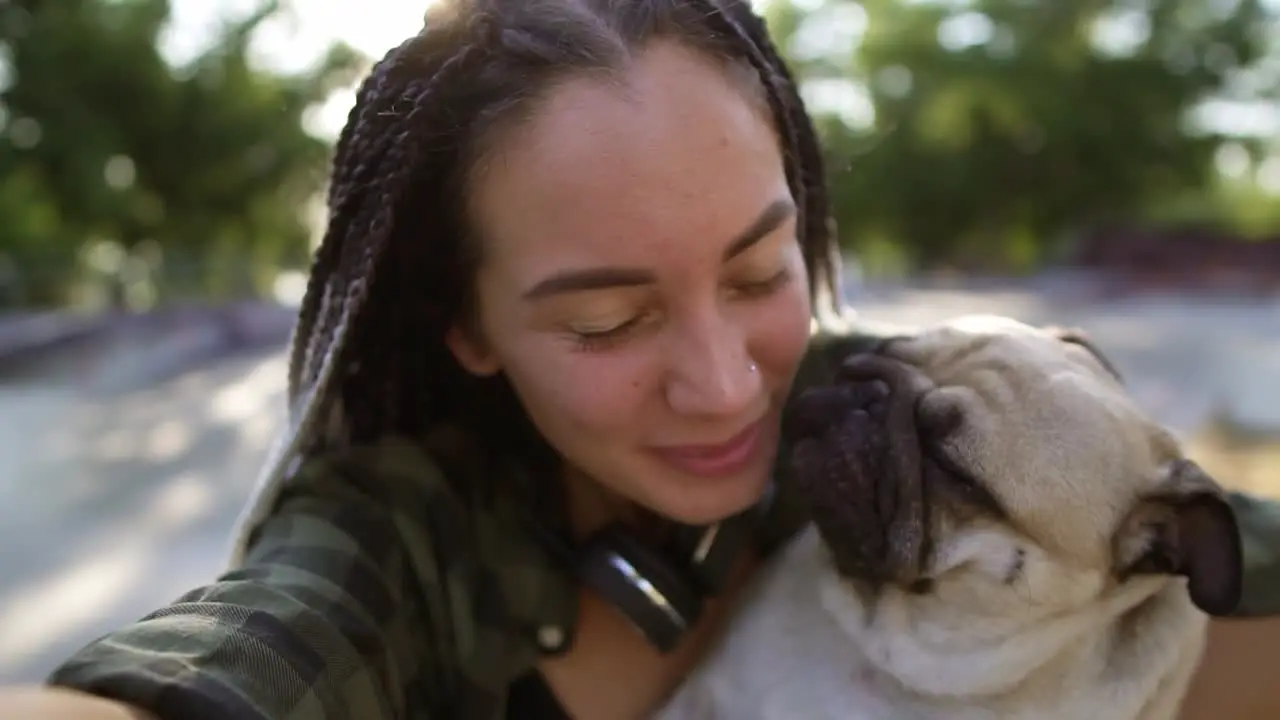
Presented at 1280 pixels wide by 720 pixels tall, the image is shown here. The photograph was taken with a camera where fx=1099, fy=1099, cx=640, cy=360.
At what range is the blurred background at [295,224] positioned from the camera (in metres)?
3.79

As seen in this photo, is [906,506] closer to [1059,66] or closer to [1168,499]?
[1168,499]

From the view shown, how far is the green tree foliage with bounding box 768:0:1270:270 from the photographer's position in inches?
624

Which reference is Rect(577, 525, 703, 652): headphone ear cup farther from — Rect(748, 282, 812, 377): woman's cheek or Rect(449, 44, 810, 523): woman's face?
Rect(748, 282, 812, 377): woman's cheek

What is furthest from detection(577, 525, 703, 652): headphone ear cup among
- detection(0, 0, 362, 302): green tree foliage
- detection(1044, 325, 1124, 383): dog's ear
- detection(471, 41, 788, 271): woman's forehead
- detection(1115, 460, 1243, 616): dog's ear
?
detection(0, 0, 362, 302): green tree foliage

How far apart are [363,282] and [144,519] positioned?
303cm

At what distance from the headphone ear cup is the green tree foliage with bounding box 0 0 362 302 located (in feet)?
31.4

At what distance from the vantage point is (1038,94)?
1591 centimetres

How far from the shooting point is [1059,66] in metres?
15.9

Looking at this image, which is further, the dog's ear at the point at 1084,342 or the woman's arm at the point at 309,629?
the dog's ear at the point at 1084,342

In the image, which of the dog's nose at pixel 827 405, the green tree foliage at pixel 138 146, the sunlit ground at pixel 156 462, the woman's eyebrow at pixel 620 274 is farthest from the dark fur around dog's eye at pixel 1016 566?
the green tree foliage at pixel 138 146

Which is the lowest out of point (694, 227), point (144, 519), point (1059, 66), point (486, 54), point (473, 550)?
point (1059, 66)

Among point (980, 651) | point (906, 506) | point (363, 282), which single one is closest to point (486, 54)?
point (363, 282)

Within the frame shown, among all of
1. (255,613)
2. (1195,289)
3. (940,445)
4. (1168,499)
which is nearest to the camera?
(255,613)

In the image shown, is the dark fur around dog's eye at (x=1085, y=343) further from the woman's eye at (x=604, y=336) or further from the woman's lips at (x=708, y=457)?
the woman's eye at (x=604, y=336)
